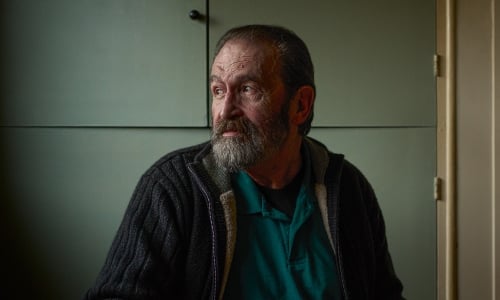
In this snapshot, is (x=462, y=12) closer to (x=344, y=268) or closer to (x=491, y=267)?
(x=491, y=267)

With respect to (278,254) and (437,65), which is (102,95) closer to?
(278,254)

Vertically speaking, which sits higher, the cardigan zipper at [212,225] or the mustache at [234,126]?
the mustache at [234,126]

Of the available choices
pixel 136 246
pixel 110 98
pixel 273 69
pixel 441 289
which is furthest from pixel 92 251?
pixel 441 289

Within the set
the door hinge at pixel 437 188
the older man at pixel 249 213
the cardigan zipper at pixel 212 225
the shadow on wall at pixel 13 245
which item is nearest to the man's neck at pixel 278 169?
the older man at pixel 249 213

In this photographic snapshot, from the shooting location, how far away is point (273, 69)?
796mm

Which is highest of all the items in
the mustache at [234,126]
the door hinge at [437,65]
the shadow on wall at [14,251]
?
the door hinge at [437,65]

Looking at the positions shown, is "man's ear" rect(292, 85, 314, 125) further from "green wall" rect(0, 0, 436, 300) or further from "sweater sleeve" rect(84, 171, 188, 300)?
"green wall" rect(0, 0, 436, 300)

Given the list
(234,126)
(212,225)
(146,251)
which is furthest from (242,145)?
(146,251)

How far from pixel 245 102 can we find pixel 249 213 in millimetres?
228

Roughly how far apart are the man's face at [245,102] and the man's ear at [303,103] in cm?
4

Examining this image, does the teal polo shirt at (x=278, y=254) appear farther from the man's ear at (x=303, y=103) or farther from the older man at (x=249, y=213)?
the man's ear at (x=303, y=103)

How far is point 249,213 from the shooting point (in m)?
0.81

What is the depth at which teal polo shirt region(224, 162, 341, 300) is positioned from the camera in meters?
0.77

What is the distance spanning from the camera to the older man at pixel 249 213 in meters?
0.74
